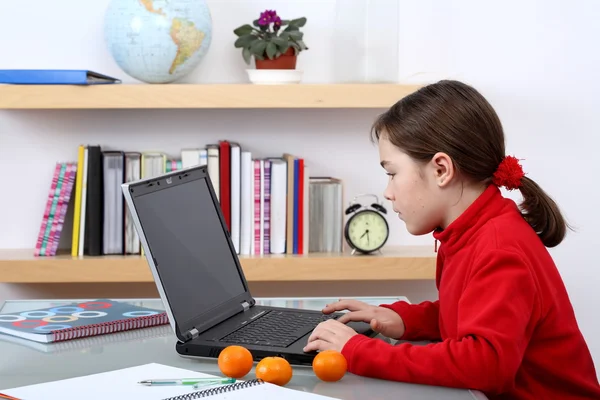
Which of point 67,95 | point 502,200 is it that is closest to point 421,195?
point 502,200

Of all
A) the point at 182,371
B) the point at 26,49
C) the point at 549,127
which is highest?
the point at 26,49

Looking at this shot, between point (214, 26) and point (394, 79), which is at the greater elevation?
A: point (214, 26)

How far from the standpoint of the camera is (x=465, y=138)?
49.4 inches

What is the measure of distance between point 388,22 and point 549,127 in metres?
0.64

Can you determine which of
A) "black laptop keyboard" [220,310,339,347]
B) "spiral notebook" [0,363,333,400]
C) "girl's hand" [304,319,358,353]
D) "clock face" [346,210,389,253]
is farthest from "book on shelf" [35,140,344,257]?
"spiral notebook" [0,363,333,400]

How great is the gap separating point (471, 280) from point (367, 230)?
1222 millimetres

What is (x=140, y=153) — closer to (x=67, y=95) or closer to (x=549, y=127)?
(x=67, y=95)

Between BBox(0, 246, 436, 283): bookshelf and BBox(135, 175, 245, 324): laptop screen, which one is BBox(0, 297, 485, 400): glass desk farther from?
BBox(0, 246, 436, 283): bookshelf

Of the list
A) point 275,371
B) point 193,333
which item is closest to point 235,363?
point 275,371

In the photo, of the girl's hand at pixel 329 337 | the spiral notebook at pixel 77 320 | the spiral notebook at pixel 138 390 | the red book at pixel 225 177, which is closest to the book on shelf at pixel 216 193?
the red book at pixel 225 177

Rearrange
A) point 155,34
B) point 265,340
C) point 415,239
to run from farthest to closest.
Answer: point 415,239
point 155,34
point 265,340

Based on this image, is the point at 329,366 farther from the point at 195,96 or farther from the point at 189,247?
the point at 195,96

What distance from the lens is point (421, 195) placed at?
4.26ft

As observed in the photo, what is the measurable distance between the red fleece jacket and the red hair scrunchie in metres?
0.02
